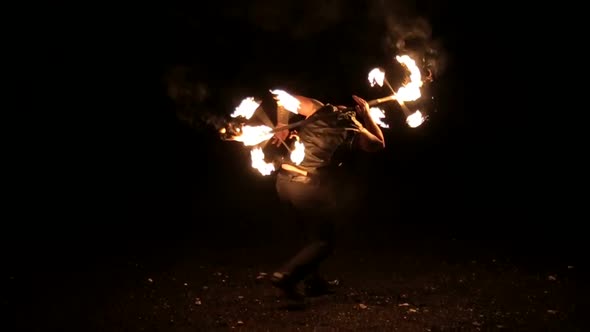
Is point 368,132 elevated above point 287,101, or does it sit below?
below

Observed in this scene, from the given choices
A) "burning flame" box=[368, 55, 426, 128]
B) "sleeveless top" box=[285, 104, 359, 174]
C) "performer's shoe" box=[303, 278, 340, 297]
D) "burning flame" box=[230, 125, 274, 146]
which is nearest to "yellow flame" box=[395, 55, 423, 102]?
"burning flame" box=[368, 55, 426, 128]

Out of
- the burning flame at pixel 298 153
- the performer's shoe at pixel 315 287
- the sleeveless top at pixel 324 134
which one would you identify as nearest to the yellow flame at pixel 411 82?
the sleeveless top at pixel 324 134

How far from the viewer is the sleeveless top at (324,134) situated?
7.00 m

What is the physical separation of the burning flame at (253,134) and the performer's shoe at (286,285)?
1.22m

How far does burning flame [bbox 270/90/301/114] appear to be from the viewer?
6.95 metres

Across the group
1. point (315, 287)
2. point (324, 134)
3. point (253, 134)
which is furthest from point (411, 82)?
point (315, 287)

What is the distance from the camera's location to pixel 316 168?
23.1ft

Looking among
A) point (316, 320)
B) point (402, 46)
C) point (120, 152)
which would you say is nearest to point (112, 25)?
point (120, 152)

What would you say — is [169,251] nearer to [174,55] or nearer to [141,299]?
[141,299]

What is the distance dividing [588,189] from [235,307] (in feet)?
24.7

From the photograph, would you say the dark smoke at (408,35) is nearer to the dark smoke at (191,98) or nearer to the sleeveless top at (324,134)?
the sleeveless top at (324,134)

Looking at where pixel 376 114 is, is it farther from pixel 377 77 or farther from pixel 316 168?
pixel 316 168

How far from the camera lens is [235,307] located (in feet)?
23.3

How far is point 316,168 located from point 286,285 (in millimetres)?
1101
